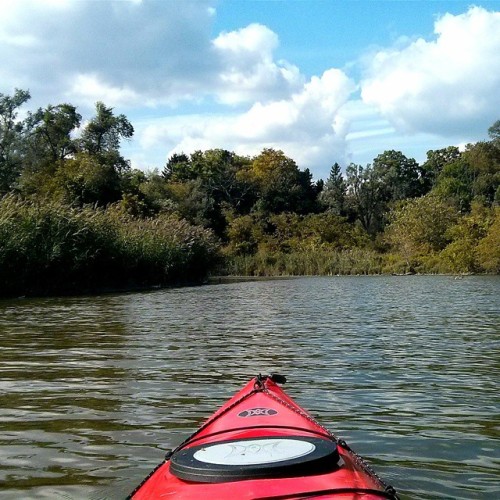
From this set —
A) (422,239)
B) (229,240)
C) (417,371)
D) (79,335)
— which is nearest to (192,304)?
(79,335)

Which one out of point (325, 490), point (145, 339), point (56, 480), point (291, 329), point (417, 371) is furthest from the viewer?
point (291, 329)

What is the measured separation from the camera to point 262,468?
9.75ft

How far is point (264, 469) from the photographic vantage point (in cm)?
297

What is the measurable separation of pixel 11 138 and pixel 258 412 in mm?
44997

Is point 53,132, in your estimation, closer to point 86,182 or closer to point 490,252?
point 86,182

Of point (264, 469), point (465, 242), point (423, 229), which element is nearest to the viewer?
point (264, 469)

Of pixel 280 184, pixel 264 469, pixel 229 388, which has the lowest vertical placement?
pixel 229 388

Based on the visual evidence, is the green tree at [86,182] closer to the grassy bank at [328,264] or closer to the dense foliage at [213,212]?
the dense foliage at [213,212]

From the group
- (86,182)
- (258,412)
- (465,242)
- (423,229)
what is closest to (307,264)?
(423,229)

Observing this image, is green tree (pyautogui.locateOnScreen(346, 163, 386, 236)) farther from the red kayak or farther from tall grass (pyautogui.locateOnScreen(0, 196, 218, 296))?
the red kayak

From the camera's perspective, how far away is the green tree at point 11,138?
4391 cm

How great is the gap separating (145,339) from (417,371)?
4485 mm

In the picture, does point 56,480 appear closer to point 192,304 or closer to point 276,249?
point 192,304

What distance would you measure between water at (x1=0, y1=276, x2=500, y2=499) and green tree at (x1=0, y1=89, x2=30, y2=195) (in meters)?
32.0
